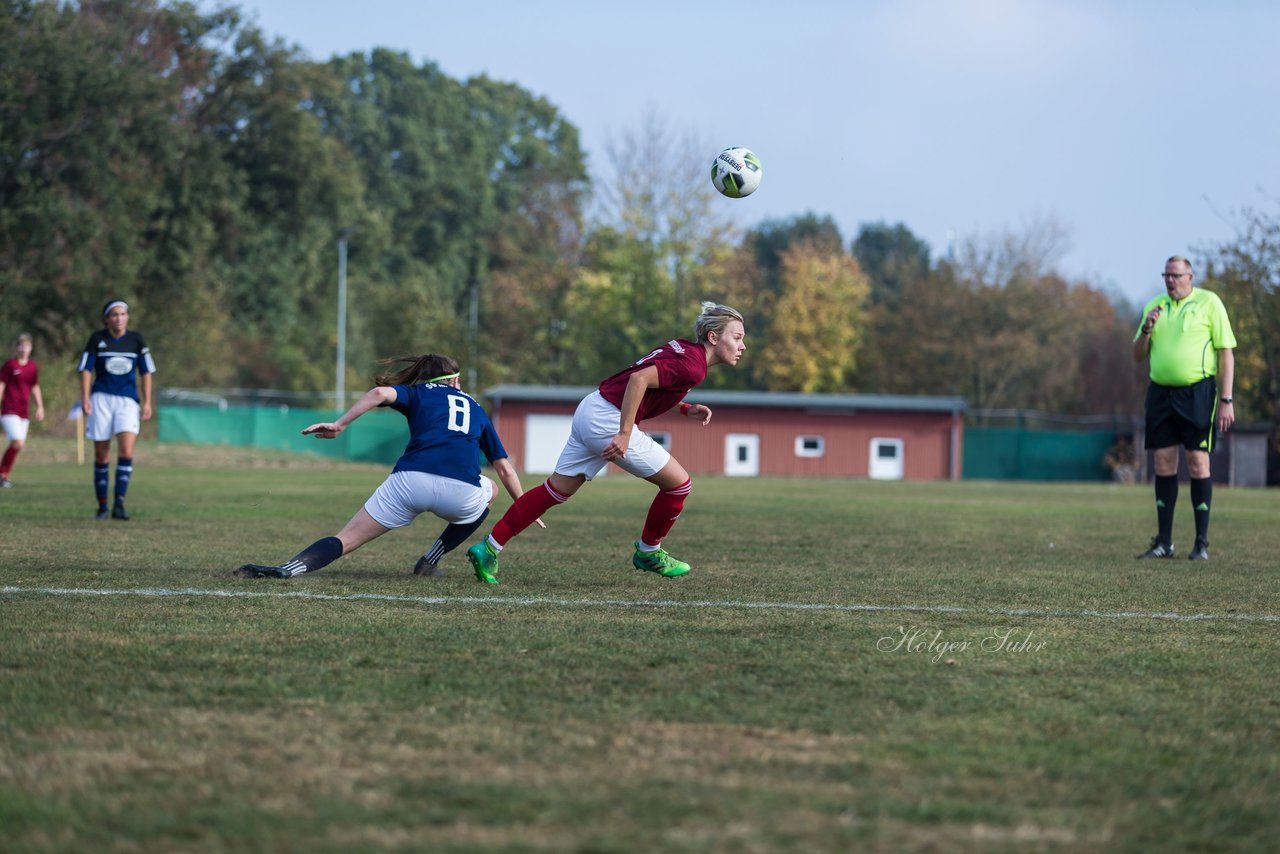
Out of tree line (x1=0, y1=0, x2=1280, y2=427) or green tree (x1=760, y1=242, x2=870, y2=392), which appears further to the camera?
green tree (x1=760, y1=242, x2=870, y2=392)

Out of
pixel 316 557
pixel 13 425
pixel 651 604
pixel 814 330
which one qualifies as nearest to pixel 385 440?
pixel 814 330

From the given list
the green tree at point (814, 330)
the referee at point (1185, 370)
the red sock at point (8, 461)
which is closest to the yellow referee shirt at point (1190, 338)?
the referee at point (1185, 370)

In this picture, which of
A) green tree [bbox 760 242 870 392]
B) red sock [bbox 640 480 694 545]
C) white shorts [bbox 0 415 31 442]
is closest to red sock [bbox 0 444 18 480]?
white shorts [bbox 0 415 31 442]

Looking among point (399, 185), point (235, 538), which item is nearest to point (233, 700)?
point (235, 538)

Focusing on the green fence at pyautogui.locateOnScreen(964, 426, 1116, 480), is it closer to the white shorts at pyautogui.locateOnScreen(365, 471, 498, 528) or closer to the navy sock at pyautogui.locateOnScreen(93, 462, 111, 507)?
the navy sock at pyautogui.locateOnScreen(93, 462, 111, 507)

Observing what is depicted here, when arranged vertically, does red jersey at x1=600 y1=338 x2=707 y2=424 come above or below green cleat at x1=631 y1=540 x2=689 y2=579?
above

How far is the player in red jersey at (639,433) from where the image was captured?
297 inches

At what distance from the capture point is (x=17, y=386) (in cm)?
1889

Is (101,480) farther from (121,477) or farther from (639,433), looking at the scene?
(639,433)

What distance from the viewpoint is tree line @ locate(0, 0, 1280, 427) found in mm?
41031

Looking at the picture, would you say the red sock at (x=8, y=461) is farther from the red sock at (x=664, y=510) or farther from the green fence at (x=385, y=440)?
the green fence at (x=385, y=440)

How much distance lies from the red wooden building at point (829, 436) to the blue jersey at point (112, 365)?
36412mm

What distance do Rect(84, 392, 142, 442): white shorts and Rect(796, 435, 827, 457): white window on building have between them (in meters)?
39.1

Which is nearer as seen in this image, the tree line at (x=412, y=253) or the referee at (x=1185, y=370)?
the referee at (x=1185, y=370)
